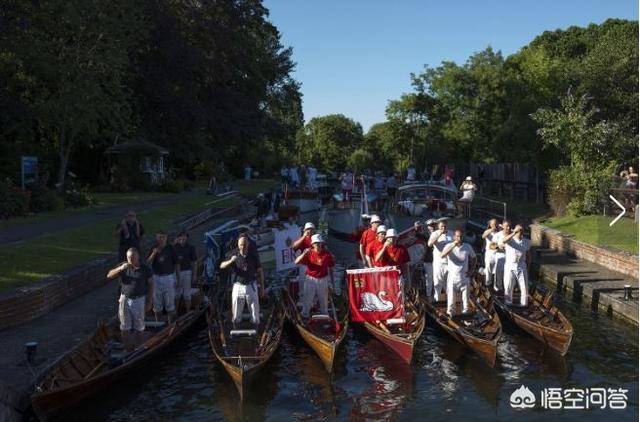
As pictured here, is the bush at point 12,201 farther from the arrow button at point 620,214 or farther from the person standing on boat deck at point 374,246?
the arrow button at point 620,214

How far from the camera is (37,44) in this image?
28.7 m

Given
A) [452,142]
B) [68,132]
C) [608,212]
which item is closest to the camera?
[608,212]

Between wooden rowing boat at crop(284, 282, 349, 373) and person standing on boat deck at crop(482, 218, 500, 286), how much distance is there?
396 centimetres

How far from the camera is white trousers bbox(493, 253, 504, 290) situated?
17.1m

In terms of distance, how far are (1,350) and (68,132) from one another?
24963mm

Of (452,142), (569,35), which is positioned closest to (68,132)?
(452,142)

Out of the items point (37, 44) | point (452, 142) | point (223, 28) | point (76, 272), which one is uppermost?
point (223, 28)

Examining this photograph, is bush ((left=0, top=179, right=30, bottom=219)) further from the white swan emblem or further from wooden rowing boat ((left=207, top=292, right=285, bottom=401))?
the white swan emblem

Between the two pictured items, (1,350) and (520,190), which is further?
(520,190)

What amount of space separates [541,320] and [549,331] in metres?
1.07

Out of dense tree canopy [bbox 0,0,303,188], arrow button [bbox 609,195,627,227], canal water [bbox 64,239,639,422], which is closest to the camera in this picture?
canal water [bbox 64,239,639,422]

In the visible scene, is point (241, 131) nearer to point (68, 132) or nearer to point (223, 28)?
point (223, 28)

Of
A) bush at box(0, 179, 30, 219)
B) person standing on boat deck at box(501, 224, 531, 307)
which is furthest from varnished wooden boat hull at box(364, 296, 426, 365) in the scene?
bush at box(0, 179, 30, 219)

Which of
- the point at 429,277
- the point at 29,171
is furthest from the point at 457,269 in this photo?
A: the point at 29,171
